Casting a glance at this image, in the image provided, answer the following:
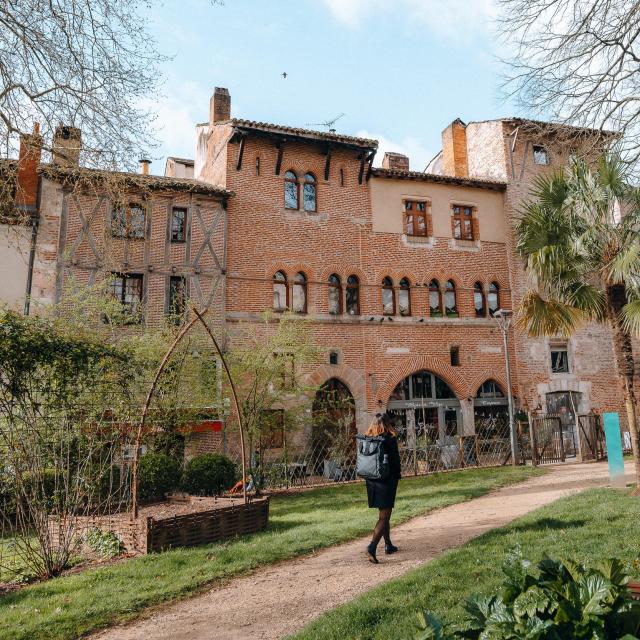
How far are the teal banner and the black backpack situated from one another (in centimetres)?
616

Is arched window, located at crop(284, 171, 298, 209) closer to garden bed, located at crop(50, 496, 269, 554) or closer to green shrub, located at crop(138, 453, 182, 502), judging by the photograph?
green shrub, located at crop(138, 453, 182, 502)

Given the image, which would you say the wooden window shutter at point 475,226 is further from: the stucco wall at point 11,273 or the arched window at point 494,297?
the stucco wall at point 11,273

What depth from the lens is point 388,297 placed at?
20.1m

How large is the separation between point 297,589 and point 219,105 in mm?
19393

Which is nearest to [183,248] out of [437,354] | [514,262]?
[437,354]

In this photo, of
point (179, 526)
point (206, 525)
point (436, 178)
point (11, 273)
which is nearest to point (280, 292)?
point (436, 178)

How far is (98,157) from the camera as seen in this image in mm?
6906

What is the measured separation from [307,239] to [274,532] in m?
12.7

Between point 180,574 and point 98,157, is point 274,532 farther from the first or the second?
point 98,157

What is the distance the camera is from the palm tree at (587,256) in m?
9.67

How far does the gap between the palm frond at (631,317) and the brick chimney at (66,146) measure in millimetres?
8906

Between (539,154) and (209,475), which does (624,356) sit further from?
(539,154)

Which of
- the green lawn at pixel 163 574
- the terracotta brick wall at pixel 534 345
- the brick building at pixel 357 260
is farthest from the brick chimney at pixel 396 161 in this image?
the green lawn at pixel 163 574

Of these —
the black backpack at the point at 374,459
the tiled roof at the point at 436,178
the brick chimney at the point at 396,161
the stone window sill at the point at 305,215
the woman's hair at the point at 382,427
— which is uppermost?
the brick chimney at the point at 396,161
